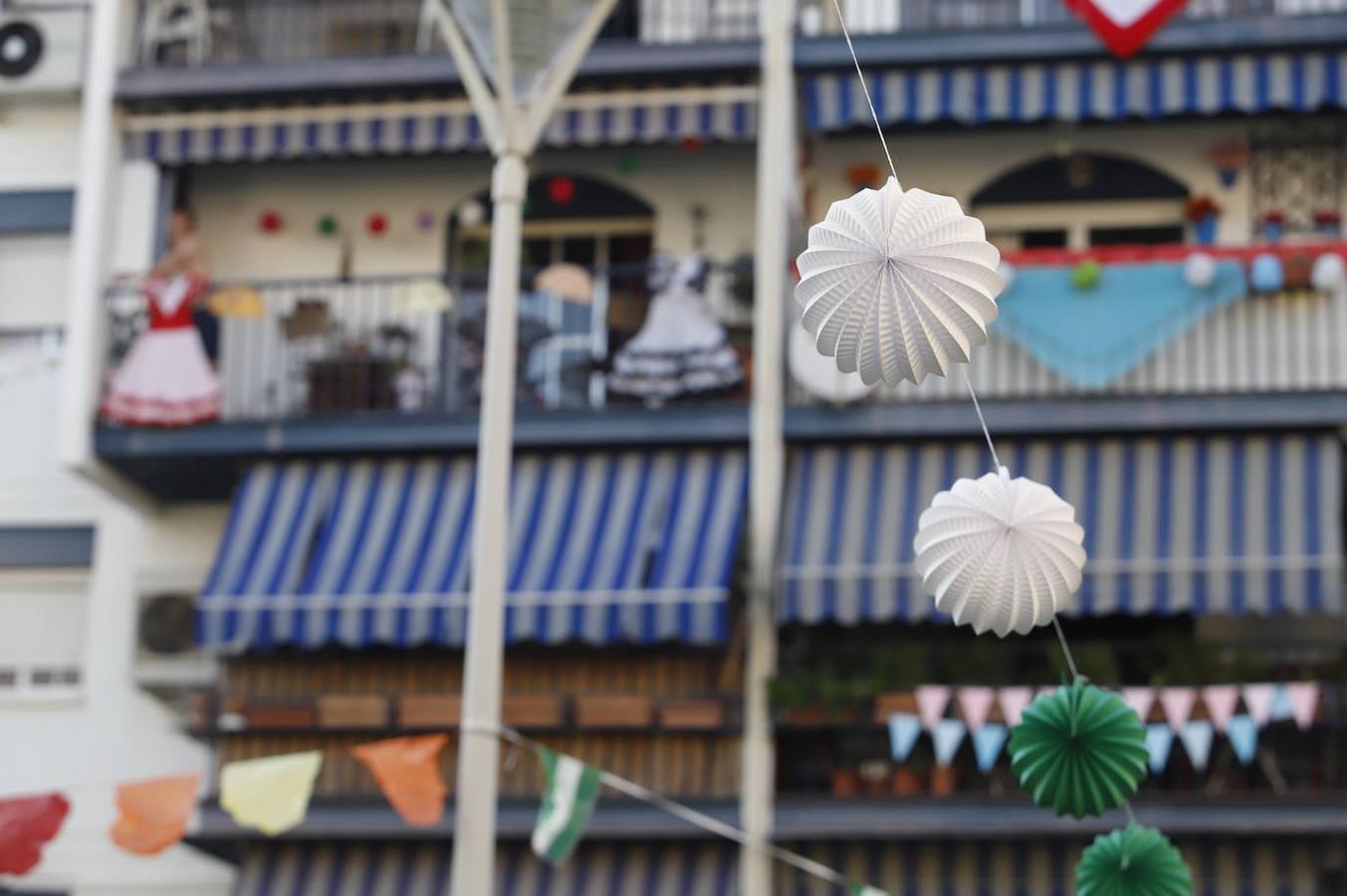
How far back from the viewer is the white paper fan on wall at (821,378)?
20.2 m

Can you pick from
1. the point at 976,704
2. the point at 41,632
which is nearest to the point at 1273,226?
the point at 976,704

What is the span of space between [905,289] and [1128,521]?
982 cm

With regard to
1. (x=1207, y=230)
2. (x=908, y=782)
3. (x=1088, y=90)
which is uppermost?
(x=1088, y=90)

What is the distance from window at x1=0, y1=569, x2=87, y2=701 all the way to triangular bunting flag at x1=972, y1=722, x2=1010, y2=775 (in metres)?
7.35

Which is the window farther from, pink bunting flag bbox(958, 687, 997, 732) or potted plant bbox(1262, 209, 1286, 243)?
potted plant bbox(1262, 209, 1286, 243)

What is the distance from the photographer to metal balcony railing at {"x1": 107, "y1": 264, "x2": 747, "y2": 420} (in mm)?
21203

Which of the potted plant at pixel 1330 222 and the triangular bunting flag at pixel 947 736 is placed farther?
the potted plant at pixel 1330 222

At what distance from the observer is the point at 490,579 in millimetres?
14516

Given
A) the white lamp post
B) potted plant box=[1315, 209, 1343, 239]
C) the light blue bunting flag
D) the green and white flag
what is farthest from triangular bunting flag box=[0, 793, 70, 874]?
potted plant box=[1315, 209, 1343, 239]

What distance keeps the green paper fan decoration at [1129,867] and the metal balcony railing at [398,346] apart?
9.41 metres

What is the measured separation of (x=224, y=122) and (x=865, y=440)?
5709 millimetres

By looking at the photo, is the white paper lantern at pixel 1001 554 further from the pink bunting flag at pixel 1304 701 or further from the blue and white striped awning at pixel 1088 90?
the blue and white striped awning at pixel 1088 90

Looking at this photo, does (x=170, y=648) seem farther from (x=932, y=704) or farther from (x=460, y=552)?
(x=932, y=704)

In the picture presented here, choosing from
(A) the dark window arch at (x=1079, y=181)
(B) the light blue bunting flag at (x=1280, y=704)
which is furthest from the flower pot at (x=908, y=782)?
(A) the dark window arch at (x=1079, y=181)
